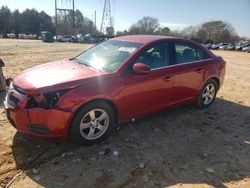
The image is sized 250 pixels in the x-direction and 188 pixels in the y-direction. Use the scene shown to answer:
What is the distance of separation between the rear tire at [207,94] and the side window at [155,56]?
1.41 metres

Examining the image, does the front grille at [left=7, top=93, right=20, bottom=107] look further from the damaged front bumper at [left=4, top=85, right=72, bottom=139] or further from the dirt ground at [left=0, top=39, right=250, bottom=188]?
the dirt ground at [left=0, top=39, right=250, bottom=188]

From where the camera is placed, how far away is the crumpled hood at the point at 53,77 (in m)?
3.98

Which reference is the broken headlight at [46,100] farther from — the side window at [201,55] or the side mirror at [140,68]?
the side window at [201,55]

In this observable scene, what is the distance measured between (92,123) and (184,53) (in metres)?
2.59

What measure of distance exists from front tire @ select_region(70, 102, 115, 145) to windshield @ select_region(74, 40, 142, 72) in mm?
707

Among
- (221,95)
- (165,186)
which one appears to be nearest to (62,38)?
(221,95)

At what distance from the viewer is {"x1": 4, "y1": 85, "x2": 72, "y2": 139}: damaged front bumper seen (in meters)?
3.89

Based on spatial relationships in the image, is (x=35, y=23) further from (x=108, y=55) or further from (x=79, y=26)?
(x=108, y=55)

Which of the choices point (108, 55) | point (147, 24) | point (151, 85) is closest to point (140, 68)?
point (151, 85)

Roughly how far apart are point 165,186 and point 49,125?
1.75 meters

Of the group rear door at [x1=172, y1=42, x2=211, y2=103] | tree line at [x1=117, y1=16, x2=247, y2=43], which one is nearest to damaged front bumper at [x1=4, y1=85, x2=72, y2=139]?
rear door at [x1=172, y1=42, x2=211, y2=103]

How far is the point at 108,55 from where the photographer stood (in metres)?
5.16

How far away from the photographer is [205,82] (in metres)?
6.25

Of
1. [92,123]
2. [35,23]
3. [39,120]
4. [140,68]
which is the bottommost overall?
[92,123]
